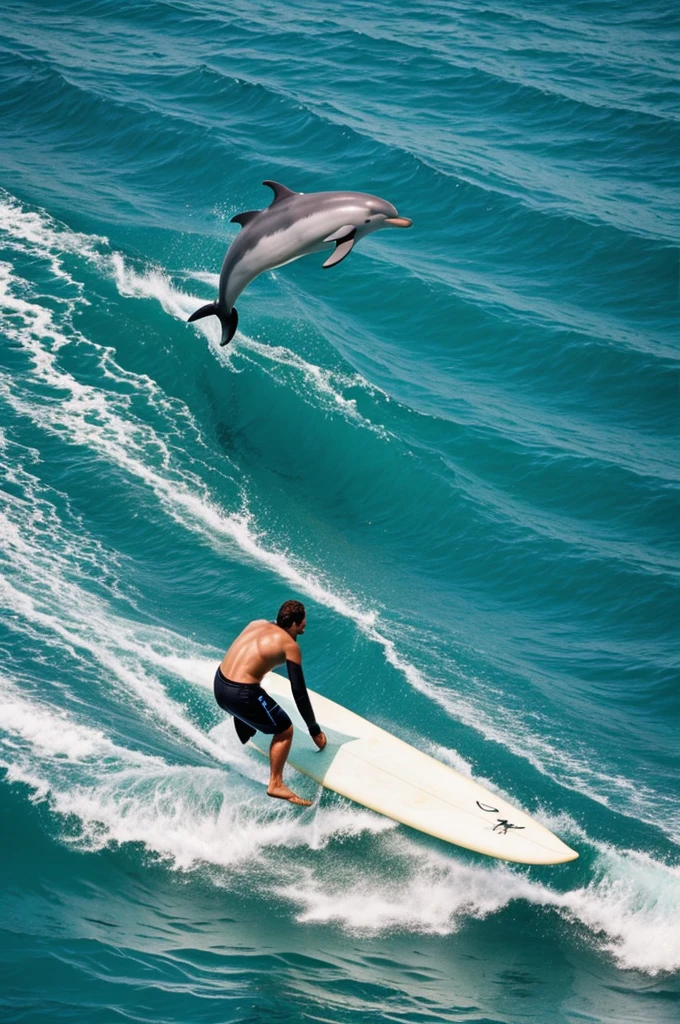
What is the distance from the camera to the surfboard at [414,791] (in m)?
12.2

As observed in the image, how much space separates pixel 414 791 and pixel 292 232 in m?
5.90

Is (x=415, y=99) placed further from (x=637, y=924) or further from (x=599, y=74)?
(x=637, y=924)

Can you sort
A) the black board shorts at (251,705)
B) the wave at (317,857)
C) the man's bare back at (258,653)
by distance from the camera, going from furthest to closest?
the wave at (317,857)
the black board shorts at (251,705)
the man's bare back at (258,653)

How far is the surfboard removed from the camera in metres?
12.2

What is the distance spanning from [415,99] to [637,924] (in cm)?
2747

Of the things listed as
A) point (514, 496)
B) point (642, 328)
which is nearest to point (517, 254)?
point (642, 328)

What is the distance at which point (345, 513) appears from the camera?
20.3 meters

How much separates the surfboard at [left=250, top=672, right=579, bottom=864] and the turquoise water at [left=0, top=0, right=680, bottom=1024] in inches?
A: 26.8

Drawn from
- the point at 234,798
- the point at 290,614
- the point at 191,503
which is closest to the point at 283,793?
the point at 234,798

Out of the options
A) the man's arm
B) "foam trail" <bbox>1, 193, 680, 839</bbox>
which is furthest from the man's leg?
"foam trail" <bbox>1, 193, 680, 839</bbox>

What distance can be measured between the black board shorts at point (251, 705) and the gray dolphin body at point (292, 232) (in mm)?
3353

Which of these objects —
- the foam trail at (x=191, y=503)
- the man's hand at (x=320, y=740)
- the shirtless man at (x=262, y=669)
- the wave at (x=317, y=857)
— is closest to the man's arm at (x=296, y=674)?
the shirtless man at (x=262, y=669)

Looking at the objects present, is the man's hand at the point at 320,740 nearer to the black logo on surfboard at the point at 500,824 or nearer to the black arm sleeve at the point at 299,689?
the black arm sleeve at the point at 299,689

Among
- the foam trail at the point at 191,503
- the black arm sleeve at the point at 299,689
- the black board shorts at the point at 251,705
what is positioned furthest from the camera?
the foam trail at the point at 191,503
